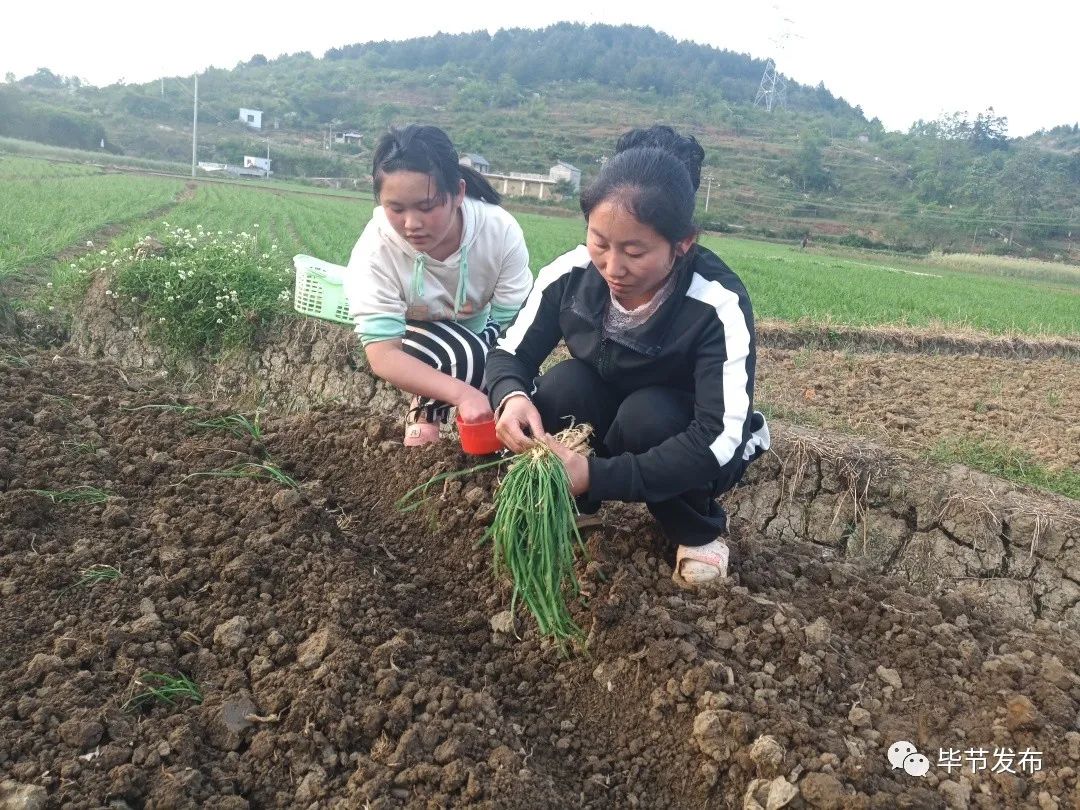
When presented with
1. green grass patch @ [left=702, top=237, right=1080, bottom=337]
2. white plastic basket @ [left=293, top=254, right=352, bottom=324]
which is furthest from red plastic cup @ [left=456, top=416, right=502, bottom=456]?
green grass patch @ [left=702, top=237, right=1080, bottom=337]

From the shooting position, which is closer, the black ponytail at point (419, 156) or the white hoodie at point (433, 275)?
the black ponytail at point (419, 156)

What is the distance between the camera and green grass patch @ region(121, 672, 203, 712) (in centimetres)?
176

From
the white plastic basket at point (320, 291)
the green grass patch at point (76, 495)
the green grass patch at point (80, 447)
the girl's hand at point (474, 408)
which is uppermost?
the white plastic basket at point (320, 291)

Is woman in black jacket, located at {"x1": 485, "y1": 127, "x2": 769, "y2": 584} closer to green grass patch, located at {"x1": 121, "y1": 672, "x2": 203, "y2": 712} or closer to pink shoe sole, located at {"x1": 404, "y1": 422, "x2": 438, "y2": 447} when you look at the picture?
pink shoe sole, located at {"x1": 404, "y1": 422, "x2": 438, "y2": 447}

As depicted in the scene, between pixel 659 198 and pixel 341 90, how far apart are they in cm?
10008

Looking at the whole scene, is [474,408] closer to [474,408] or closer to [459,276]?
[474,408]

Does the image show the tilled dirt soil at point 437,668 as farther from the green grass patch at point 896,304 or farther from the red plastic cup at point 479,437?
the green grass patch at point 896,304

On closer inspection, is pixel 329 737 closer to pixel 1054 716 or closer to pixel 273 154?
pixel 1054 716

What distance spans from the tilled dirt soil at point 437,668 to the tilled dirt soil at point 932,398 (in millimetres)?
1904

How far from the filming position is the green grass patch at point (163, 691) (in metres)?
1.76

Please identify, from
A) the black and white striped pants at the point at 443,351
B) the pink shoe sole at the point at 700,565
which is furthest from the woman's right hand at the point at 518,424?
the black and white striped pants at the point at 443,351

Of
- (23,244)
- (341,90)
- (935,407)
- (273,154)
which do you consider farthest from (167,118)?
(935,407)

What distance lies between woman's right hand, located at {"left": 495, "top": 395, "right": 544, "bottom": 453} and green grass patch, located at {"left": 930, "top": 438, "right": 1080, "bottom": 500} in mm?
2175

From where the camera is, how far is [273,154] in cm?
5150
